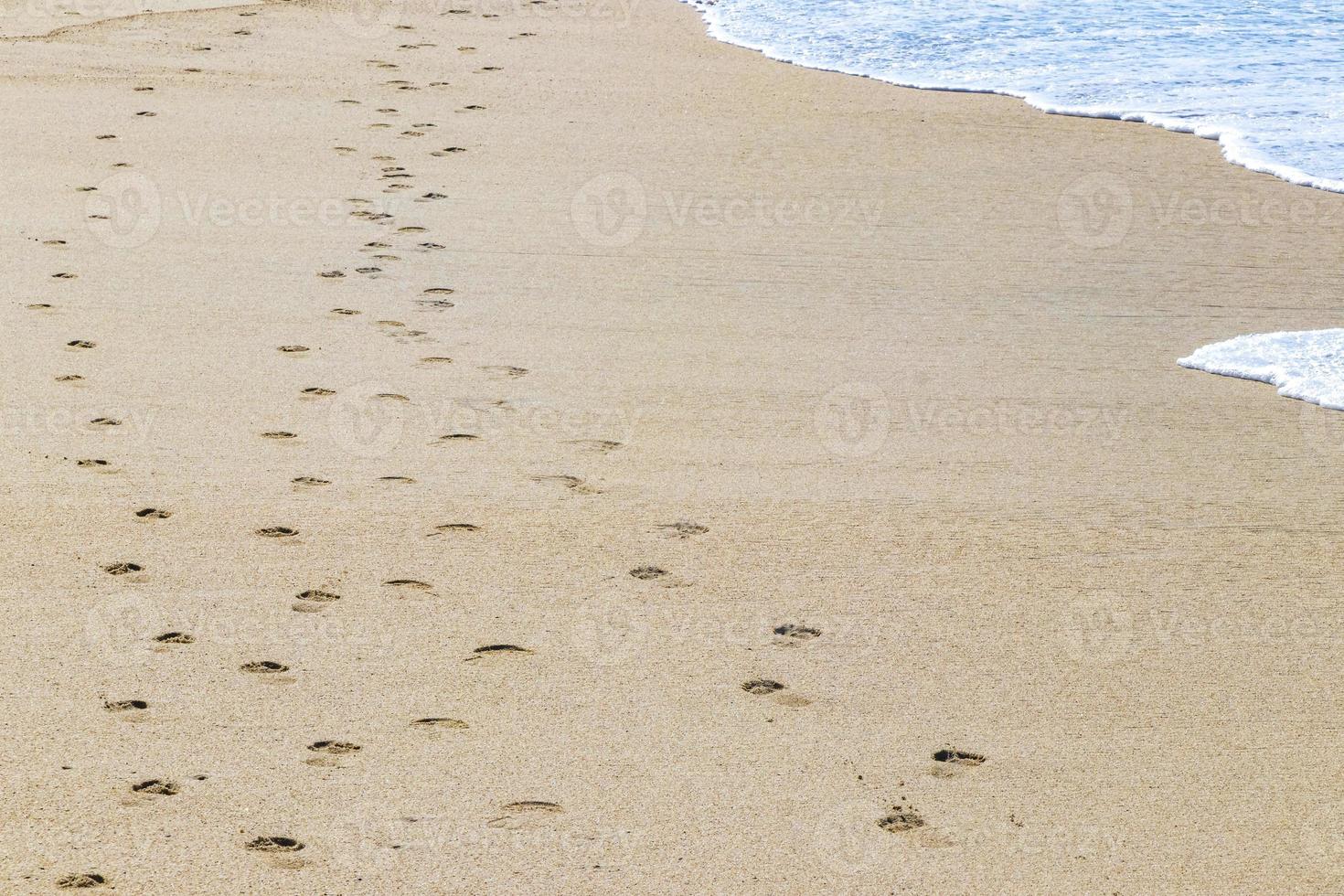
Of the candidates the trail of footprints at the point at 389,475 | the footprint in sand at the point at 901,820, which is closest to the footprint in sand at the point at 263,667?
the trail of footprints at the point at 389,475

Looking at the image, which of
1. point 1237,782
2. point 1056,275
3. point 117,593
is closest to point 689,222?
point 1056,275

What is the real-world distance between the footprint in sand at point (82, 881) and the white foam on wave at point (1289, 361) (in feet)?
13.8

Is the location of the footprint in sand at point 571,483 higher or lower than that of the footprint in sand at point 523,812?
higher

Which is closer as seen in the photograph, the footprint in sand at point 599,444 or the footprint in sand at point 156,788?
the footprint in sand at point 156,788

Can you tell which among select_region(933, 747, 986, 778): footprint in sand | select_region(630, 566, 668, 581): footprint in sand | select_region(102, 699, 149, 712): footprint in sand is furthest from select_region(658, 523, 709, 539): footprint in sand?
select_region(102, 699, 149, 712): footprint in sand

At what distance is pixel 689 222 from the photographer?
A: 646 cm

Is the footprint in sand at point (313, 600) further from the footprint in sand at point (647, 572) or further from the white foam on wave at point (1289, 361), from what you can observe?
the white foam on wave at point (1289, 361)

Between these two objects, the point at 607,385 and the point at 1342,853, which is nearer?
the point at 1342,853

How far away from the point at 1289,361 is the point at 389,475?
342cm

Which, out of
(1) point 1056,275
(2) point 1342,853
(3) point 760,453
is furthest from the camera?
(1) point 1056,275

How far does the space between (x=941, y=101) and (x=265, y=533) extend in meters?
6.19

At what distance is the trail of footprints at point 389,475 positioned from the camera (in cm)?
281

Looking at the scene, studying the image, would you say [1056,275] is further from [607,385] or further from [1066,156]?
[607,385]

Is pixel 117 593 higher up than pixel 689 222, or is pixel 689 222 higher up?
pixel 689 222
